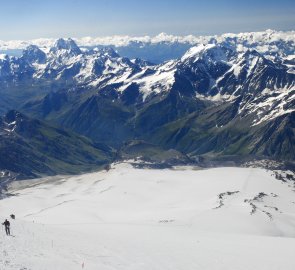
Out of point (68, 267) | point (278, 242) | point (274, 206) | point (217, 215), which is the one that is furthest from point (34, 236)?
point (274, 206)

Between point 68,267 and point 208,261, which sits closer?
point 68,267

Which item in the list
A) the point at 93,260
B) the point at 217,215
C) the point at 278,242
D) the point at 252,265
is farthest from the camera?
the point at 217,215

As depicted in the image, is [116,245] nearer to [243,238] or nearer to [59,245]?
[59,245]

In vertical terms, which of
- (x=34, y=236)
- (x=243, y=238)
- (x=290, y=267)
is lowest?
(x=243, y=238)

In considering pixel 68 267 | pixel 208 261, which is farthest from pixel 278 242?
pixel 68 267

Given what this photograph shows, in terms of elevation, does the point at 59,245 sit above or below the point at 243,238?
above

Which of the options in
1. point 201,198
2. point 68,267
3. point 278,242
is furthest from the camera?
point 201,198

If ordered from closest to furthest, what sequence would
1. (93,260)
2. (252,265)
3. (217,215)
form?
(93,260) → (252,265) → (217,215)

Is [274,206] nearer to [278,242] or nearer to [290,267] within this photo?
[278,242]

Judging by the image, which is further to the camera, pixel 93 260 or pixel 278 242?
pixel 278 242
